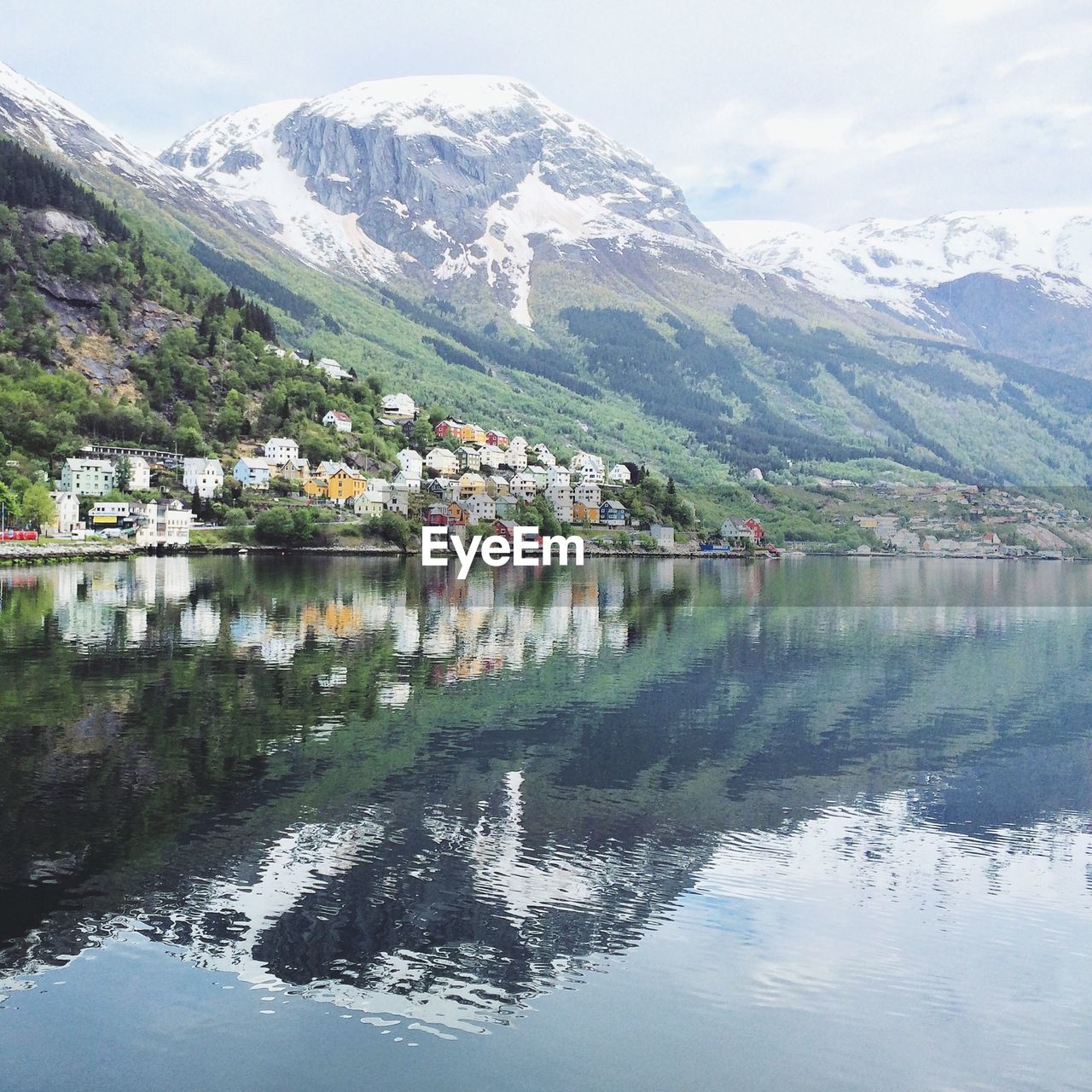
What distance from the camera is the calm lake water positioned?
13.0 m

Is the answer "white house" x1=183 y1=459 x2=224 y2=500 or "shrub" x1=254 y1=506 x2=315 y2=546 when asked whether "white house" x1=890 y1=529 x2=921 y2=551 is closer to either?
"shrub" x1=254 y1=506 x2=315 y2=546

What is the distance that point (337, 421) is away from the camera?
13338cm

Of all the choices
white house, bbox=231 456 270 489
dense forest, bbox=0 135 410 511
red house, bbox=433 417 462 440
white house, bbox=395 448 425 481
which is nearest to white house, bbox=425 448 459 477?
white house, bbox=395 448 425 481

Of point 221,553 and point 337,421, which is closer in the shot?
point 221,553

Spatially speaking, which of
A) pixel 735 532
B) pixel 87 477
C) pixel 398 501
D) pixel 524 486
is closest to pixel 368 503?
Result: pixel 398 501

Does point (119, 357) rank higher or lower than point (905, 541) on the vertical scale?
higher

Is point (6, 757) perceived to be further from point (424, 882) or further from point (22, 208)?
point (22, 208)

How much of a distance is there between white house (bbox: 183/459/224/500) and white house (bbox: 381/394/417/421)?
50276 mm

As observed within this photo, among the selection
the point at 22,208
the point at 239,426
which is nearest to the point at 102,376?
the point at 239,426

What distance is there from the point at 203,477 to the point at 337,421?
2782 centimetres

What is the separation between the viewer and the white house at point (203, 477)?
108 metres

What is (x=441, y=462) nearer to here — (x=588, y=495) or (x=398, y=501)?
(x=588, y=495)

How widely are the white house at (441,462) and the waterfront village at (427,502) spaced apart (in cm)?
23

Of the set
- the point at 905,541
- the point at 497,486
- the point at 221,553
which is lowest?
the point at 221,553
